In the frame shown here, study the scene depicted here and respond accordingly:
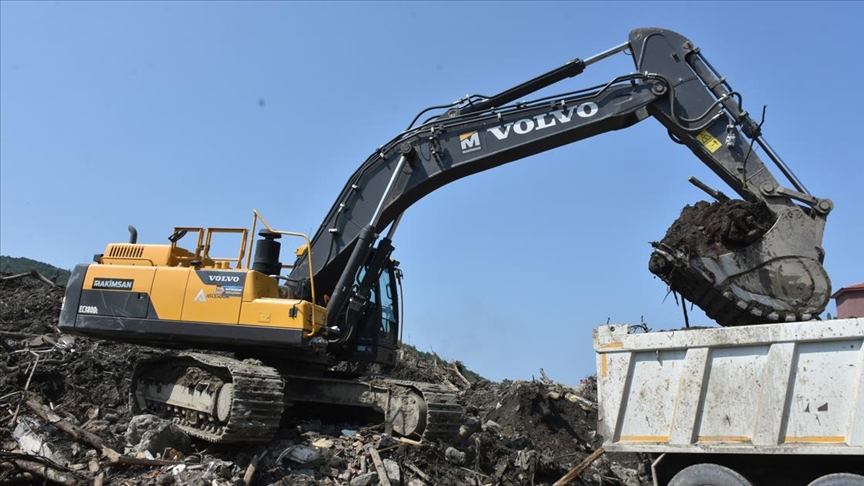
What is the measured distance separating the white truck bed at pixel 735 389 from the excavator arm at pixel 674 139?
122 cm

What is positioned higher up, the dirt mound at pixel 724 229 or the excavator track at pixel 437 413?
the dirt mound at pixel 724 229

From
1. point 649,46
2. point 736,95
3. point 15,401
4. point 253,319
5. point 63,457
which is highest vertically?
point 649,46

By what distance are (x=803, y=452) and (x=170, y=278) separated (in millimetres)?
7023

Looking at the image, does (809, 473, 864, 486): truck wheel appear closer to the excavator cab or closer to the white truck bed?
the white truck bed

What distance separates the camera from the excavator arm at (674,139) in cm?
730

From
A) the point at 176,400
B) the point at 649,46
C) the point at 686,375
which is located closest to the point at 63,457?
the point at 176,400

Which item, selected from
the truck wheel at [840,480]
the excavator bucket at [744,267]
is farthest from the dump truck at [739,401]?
the excavator bucket at [744,267]

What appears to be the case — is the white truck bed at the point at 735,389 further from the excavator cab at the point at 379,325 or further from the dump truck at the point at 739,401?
the excavator cab at the point at 379,325

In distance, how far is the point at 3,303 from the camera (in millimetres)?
13578

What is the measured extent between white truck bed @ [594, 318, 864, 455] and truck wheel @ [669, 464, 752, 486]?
0.15 metres

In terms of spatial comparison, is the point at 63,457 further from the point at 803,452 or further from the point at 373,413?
the point at 803,452

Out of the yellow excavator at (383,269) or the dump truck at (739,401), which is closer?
the dump truck at (739,401)

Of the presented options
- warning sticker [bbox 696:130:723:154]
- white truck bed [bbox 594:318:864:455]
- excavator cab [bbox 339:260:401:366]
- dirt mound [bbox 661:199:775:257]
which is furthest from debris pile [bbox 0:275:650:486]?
warning sticker [bbox 696:130:723:154]

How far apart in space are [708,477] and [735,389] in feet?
2.46
